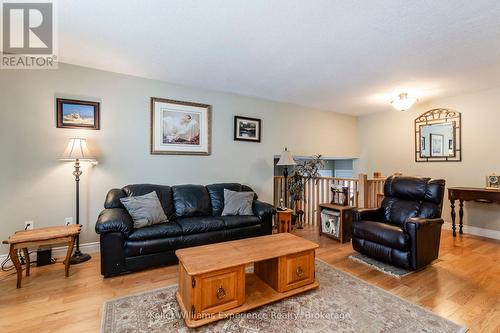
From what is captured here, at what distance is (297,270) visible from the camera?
6.92 feet

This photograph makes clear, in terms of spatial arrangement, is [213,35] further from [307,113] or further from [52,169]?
[307,113]

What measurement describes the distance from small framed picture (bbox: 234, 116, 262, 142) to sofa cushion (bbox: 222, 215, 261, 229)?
5.12ft

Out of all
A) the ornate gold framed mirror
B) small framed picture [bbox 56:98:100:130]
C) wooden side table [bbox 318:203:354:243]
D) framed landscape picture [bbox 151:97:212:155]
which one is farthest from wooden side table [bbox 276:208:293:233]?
the ornate gold framed mirror

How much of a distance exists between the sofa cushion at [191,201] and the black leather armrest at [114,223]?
0.73 metres

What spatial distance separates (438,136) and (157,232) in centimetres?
521

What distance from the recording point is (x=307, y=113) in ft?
16.7

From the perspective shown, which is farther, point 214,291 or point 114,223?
point 114,223

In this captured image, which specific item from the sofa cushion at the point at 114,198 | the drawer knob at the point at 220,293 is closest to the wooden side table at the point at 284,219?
the drawer knob at the point at 220,293

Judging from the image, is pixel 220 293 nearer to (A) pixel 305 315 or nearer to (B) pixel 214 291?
(B) pixel 214 291

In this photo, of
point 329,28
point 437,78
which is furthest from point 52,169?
point 437,78

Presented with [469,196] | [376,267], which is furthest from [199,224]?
[469,196]

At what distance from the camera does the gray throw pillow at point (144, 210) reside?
2750 millimetres

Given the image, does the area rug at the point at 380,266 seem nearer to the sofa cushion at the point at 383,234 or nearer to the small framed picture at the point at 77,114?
the sofa cushion at the point at 383,234

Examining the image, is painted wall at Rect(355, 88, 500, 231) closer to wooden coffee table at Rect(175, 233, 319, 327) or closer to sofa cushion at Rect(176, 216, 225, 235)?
wooden coffee table at Rect(175, 233, 319, 327)
